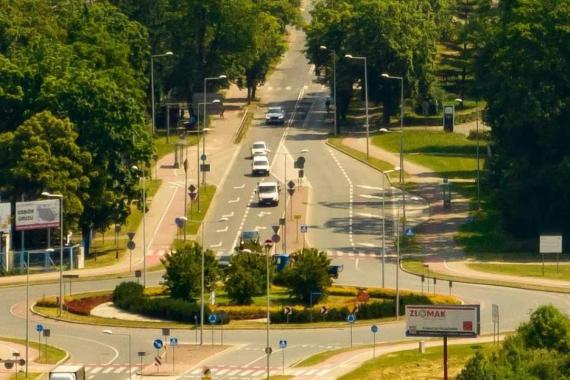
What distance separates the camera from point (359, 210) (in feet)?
637

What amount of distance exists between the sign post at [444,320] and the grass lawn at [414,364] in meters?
1.88

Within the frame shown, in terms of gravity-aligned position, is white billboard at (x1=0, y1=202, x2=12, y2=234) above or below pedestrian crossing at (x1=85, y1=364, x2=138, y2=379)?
Result: above

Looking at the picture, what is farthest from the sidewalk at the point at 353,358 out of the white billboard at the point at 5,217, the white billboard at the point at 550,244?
the white billboard at the point at 5,217

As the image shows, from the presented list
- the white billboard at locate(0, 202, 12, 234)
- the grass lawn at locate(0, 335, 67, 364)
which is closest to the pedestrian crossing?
the grass lawn at locate(0, 335, 67, 364)

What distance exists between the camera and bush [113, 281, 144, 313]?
15550cm

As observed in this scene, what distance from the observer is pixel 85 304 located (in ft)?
516

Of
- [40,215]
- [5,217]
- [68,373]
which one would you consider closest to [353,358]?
[68,373]

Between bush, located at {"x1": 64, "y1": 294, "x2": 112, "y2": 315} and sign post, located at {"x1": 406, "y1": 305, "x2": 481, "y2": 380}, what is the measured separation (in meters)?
30.3

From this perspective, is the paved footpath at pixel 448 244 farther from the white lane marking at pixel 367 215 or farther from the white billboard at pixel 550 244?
the white lane marking at pixel 367 215

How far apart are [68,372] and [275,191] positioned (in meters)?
70.9

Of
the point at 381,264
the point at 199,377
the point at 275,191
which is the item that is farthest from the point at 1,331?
the point at 275,191

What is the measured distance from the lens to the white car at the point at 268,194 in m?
195

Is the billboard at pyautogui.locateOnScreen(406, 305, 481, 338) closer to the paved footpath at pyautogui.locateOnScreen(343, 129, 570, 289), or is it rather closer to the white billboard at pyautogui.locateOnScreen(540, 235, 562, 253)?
the paved footpath at pyautogui.locateOnScreen(343, 129, 570, 289)

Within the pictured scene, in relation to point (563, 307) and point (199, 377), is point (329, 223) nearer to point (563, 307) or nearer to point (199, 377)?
point (563, 307)
